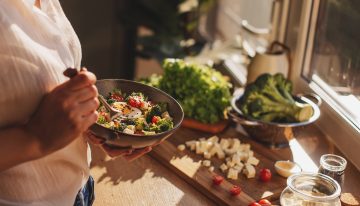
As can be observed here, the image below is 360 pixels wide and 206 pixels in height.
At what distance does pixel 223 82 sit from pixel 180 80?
0.50 ft

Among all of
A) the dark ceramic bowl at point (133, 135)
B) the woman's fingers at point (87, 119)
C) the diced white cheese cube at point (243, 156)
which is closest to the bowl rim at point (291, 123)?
the diced white cheese cube at point (243, 156)

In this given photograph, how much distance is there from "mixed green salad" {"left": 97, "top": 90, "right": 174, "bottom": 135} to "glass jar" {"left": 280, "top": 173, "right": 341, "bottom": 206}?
0.36 metres

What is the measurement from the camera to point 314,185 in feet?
4.42

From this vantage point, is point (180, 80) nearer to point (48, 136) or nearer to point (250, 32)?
point (250, 32)

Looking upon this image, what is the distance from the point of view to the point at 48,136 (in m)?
0.94

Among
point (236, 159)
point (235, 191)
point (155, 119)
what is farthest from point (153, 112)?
point (236, 159)

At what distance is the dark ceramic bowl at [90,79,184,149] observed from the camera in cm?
109

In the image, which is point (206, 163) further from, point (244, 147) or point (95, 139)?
point (95, 139)

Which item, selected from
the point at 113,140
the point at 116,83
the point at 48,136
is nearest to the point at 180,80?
the point at 116,83

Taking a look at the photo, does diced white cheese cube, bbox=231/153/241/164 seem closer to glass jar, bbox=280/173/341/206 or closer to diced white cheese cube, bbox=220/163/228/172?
diced white cheese cube, bbox=220/163/228/172

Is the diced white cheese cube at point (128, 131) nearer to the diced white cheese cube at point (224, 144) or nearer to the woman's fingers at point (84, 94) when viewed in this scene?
the woman's fingers at point (84, 94)

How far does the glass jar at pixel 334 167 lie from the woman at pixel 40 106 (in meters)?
0.58

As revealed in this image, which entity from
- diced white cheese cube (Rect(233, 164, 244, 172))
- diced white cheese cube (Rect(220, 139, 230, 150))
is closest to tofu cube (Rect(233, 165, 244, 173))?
diced white cheese cube (Rect(233, 164, 244, 172))

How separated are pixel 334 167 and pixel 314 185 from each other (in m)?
0.11
